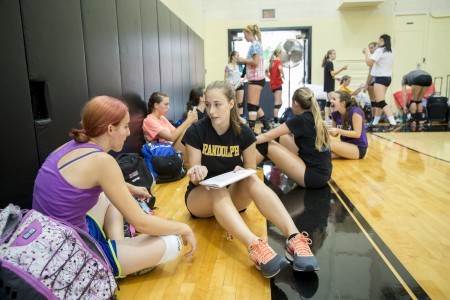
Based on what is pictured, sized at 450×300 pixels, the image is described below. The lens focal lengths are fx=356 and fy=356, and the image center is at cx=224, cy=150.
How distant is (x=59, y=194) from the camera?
4.48 feet

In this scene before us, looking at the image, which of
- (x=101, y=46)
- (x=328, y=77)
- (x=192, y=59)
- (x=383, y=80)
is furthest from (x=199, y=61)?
(x=101, y=46)

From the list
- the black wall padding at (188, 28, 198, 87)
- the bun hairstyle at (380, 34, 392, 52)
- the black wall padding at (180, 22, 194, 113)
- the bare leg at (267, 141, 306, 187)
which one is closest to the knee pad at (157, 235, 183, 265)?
the bare leg at (267, 141, 306, 187)

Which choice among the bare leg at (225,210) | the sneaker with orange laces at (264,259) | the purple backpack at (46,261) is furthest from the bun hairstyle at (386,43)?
the purple backpack at (46,261)

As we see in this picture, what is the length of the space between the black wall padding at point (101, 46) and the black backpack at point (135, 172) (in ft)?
1.70

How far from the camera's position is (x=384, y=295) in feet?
5.08

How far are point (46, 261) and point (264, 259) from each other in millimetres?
946

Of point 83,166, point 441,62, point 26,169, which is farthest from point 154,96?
point 441,62

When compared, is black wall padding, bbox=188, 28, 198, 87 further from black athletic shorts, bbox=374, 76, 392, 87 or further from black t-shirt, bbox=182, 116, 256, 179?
black t-shirt, bbox=182, 116, 256, 179

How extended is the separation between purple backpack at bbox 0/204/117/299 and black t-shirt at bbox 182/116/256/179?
1016mm

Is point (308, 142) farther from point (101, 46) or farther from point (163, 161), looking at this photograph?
point (101, 46)

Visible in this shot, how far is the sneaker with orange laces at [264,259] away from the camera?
165cm

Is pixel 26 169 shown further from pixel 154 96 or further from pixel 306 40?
pixel 306 40

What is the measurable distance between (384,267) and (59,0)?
2319mm

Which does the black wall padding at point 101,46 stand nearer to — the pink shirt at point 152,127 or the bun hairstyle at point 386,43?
the pink shirt at point 152,127
